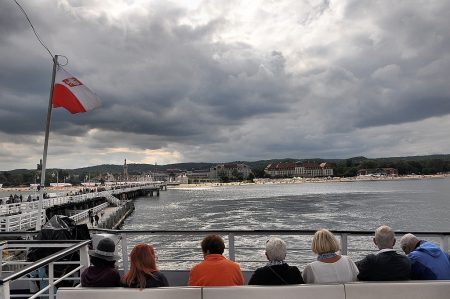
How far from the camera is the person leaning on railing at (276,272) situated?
11.9 feet

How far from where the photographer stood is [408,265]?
149 inches

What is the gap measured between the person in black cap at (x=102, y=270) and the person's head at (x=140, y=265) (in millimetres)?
336

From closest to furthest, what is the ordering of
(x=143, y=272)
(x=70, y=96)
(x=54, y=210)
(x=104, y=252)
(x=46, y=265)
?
(x=143, y=272), (x=104, y=252), (x=46, y=265), (x=70, y=96), (x=54, y=210)

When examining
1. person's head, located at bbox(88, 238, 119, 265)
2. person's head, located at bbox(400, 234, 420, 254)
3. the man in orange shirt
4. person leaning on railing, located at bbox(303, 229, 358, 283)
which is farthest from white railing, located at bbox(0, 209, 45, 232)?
person's head, located at bbox(400, 234, 420, 254)

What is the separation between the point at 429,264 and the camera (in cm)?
394

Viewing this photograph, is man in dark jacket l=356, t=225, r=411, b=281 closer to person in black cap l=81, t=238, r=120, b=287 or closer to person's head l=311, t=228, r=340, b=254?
person's head l=311, t=228, r=340, b=254

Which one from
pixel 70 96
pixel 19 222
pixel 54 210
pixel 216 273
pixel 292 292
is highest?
pixel 70 96

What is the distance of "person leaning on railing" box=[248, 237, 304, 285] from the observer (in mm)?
3627

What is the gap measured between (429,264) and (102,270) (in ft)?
9.93

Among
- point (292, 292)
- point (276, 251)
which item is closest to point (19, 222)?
point (276, 251)

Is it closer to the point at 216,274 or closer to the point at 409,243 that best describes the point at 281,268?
the point at 216,274

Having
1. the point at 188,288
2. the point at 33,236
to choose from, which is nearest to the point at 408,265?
the point at 188,288

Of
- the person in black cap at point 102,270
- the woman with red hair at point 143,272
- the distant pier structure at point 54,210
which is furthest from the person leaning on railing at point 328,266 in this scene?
the distant pier structure at point 54,210

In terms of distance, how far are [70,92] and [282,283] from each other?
7.47 meters
